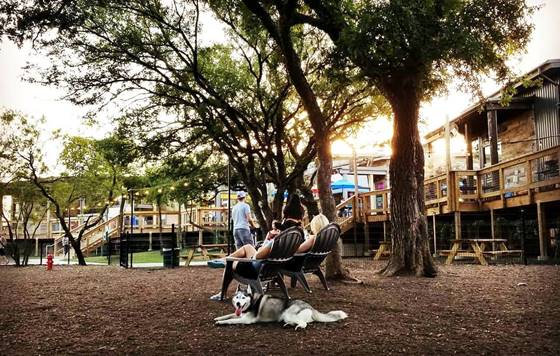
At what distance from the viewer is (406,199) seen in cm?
1098

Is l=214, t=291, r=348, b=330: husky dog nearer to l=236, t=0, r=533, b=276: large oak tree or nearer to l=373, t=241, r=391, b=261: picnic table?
l=236, t=0, r=533, b=276: large oak tree

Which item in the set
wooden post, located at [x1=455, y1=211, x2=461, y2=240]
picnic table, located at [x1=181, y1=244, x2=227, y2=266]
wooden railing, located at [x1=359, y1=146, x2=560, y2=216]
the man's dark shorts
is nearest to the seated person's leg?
the man's dark shorts

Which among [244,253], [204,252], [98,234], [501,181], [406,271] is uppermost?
[501,181]

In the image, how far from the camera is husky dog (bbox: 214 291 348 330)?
18.7 ft

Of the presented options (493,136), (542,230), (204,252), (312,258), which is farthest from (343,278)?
(493,136)

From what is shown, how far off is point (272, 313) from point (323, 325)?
63 cm

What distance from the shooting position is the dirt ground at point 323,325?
4645 mm

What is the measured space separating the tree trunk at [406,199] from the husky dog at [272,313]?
5.22m

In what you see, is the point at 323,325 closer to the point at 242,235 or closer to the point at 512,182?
the point at 242,235

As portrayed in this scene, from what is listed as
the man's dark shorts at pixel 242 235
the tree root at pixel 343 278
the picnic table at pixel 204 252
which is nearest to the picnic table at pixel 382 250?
the picnic table at pixel 204 252

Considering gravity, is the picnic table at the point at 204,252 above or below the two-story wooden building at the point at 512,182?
below

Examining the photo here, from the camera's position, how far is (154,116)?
16219mm

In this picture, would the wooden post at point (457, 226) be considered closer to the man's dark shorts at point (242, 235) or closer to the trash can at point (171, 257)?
the man's dark shorts at point (242, 235)

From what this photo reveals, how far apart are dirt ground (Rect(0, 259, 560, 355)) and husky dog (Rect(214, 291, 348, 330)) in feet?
0.48
